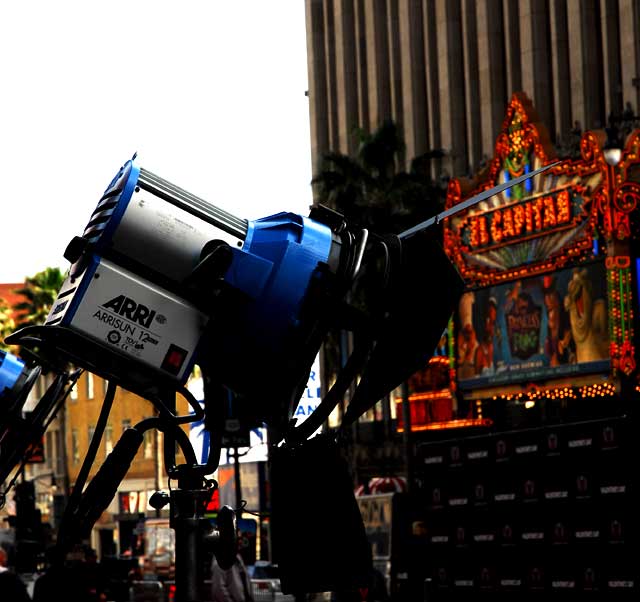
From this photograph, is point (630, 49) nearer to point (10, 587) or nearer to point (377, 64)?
point (377, 64)

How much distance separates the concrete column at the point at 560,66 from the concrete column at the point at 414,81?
30.6ft

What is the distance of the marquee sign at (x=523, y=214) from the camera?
1571 inches

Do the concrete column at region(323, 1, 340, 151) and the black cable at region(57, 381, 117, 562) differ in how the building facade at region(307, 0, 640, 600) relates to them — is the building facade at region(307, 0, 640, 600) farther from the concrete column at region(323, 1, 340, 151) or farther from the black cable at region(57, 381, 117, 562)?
the black cable at region(57, 381, 117, 562)

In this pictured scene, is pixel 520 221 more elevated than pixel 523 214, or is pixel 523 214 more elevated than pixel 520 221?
pixel 523 214

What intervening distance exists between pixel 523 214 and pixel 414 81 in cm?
2915

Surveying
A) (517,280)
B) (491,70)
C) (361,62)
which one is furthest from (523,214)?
(361,62)

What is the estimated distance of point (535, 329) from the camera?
42719 millimetres

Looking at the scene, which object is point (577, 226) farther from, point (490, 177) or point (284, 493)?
point (284, 493)

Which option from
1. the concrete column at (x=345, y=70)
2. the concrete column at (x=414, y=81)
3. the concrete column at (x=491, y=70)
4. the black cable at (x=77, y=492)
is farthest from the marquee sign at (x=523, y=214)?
the black cable at (x=77, y=492)

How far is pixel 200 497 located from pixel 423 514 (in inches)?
717

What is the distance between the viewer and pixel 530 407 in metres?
57.9

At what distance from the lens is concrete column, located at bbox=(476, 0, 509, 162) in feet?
213

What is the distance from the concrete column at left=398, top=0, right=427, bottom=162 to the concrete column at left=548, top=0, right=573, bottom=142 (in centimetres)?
933

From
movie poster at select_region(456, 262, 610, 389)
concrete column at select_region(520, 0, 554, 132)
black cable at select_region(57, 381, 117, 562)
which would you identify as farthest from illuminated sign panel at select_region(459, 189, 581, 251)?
black cable at select_region(57, 381, 117, 562)
